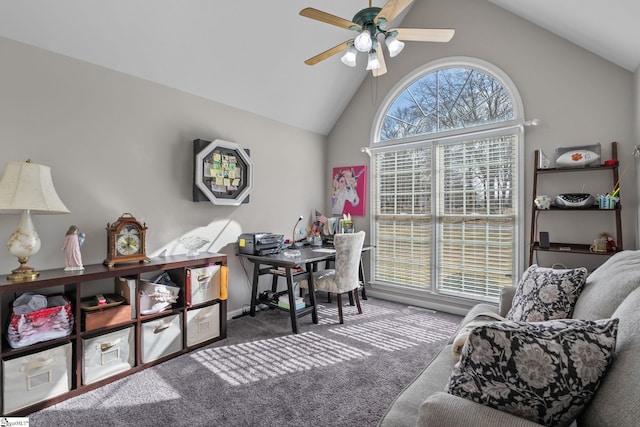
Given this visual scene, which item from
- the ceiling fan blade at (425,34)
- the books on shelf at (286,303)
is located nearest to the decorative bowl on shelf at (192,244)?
the books on shelf at (286,303)

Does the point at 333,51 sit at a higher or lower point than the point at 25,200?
higher

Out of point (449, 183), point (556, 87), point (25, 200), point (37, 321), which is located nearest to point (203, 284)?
point (37, 321)

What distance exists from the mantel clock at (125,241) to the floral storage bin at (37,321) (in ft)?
1.35

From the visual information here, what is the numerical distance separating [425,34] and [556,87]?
5.49 ft

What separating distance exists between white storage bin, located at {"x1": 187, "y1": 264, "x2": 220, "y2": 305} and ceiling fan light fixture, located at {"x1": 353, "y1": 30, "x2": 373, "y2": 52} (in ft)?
6.90

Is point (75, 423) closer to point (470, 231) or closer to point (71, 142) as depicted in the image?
point (71, 142)

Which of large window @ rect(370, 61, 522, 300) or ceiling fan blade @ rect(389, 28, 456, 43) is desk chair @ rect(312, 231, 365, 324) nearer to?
large window @ rect(370, 61, 522, 300)

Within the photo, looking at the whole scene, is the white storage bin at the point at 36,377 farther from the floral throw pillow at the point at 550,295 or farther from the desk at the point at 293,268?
the floral throw pillow at the point at 550,295

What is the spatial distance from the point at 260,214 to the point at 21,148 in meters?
2.09

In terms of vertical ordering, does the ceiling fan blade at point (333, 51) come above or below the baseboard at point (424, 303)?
above

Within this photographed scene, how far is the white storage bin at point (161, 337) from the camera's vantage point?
7.64ft

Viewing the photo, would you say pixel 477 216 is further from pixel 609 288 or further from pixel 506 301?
pixel 609 288

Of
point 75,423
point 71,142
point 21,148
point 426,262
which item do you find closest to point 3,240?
point 21,148

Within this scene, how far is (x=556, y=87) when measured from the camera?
9.62ft
